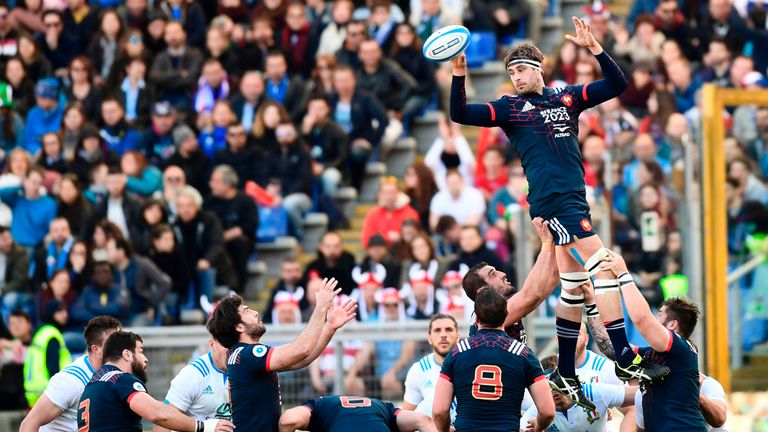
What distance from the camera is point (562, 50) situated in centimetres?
2011

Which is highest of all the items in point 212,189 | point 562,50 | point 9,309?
point 562,50

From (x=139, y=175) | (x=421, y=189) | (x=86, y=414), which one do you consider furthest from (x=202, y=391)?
(x=139, y=175)

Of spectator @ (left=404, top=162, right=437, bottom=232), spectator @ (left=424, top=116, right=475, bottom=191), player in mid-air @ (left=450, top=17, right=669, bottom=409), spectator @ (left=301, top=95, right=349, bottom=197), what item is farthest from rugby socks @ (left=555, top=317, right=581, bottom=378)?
spectator @ (left=301, top=95, right=349, bottom=197)

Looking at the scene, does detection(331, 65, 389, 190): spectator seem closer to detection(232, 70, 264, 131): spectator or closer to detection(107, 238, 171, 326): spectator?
detection(232, 70, 264, 131): spectator

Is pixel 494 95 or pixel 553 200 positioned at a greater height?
pixel 494 95

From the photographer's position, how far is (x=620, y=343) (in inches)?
433

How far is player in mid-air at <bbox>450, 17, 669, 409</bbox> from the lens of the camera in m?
10.8

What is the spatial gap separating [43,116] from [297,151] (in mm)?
3516

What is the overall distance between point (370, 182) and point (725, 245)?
4.82 metres

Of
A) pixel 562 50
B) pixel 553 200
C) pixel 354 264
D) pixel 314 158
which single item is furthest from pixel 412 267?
pixel 553 200

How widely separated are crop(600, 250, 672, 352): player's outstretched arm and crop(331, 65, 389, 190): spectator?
8960 millimetres

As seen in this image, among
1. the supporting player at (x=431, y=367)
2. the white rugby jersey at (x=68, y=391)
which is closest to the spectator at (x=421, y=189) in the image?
the supporting player at (x=431, y=367)

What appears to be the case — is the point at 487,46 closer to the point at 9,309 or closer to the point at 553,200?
the point at 9,309

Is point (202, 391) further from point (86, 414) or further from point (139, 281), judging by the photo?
point (139, 281)
